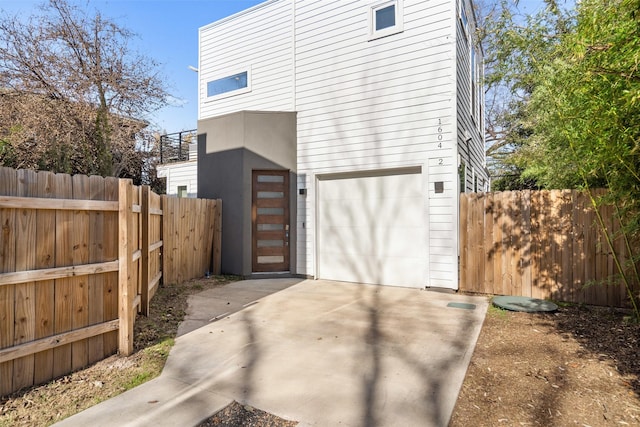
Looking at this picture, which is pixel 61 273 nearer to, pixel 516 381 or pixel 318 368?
pixel 318 368

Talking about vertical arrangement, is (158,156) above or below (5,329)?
above

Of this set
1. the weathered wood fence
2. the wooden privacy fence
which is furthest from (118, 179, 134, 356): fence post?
the wooden privacy fence

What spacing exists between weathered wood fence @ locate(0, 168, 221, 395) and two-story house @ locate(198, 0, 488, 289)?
4.08 metres

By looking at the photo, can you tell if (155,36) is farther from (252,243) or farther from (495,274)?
(495,274)

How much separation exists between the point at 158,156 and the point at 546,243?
12142 mm

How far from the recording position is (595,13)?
112 inches

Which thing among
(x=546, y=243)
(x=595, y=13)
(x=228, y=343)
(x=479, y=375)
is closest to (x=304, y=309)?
(x=228, y=343)

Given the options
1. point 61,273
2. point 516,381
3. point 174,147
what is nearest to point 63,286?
point 61,273

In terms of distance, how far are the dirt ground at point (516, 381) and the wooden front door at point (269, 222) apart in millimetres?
3204

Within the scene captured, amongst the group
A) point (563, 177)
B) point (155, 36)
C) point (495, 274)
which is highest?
point (155, 36)

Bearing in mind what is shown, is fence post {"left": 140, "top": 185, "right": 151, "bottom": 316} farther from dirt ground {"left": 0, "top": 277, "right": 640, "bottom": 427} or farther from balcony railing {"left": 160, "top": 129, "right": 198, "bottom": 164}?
balcony railing {"left": 160, "top": 129, "right": 198, "bottom": 164}

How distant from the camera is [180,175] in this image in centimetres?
1079

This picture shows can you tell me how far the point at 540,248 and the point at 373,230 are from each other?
2.63 m

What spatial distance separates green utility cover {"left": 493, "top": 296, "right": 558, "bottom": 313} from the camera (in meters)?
4.51
